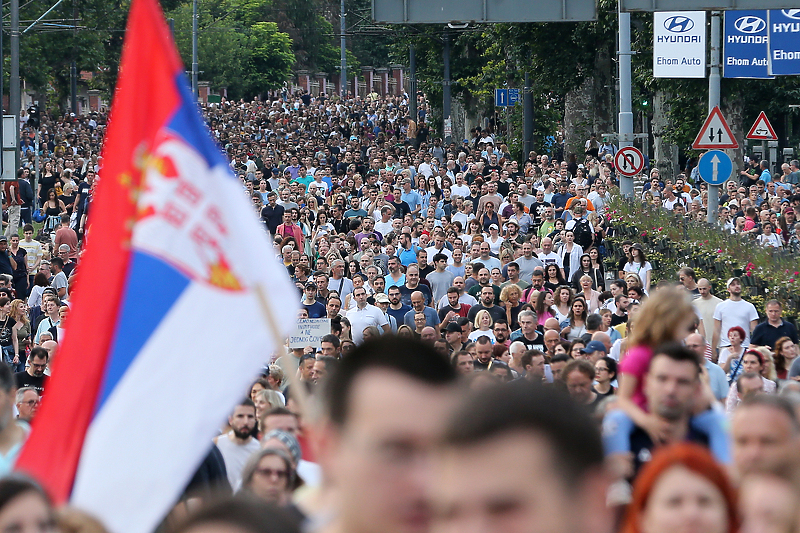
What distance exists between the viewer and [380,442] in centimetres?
227

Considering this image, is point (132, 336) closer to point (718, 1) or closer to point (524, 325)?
point (524, 325)

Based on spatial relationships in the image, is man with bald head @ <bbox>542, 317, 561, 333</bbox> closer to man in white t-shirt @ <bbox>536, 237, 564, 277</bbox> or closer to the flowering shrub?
the flowering shrub

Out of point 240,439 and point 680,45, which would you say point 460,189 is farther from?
point 240,439

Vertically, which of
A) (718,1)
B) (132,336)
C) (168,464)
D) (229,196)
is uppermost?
(718,1)

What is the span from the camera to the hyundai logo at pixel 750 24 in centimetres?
2506

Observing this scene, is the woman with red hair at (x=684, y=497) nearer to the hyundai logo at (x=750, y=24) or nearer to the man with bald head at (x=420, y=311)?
the man with bald head at (x=420, y=311)

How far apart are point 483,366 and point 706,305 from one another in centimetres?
375

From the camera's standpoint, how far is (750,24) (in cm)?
2506

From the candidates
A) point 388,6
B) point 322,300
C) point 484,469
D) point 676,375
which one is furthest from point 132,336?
point 388,6

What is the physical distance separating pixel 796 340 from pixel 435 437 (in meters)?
11.6

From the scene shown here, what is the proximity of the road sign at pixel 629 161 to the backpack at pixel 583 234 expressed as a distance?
4.17m

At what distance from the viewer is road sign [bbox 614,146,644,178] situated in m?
24.5

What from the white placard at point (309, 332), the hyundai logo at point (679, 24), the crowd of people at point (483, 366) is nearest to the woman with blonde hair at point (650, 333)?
the crowd of people at point (483, 366)

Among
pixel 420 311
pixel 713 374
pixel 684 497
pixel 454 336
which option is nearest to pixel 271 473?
pixel 684 497
